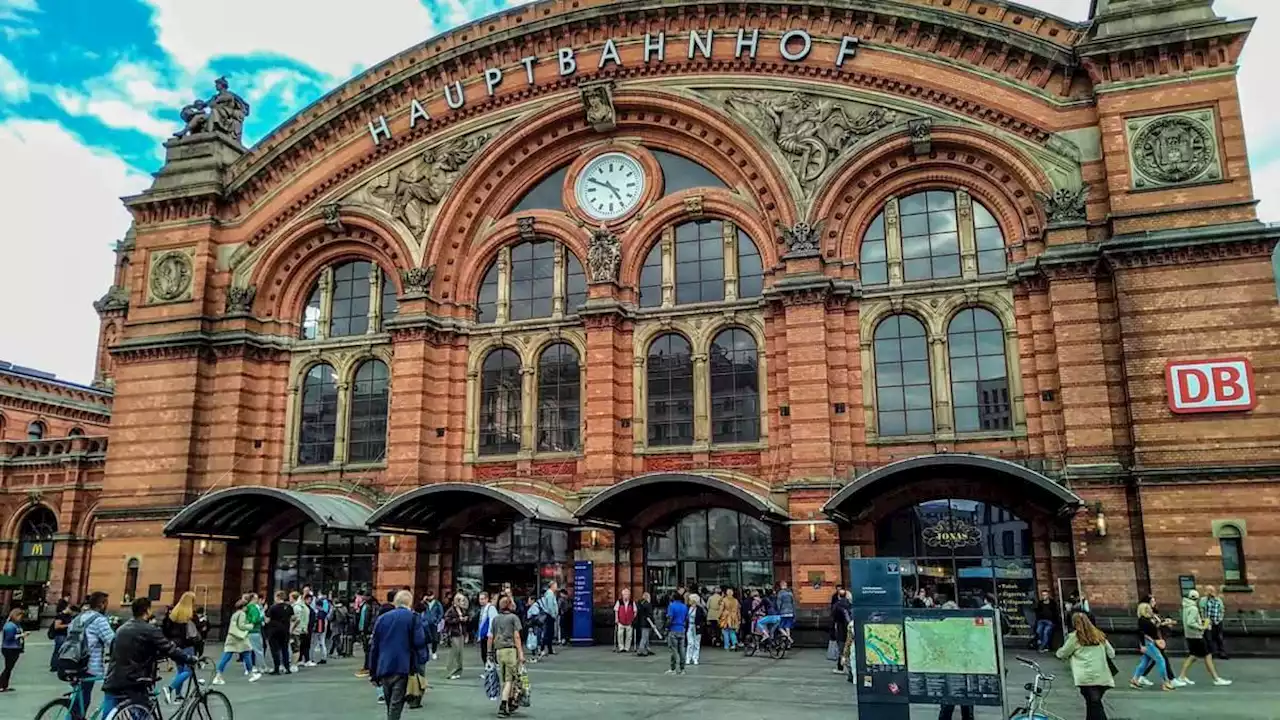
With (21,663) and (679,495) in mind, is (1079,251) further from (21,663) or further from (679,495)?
(21,663)

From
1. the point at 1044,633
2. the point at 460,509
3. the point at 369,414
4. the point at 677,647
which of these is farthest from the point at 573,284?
the point at 1044,633

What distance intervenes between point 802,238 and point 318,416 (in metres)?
17.7

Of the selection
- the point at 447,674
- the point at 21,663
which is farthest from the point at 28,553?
the point at 447,674

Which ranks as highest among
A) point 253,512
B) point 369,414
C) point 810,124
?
point 810,124

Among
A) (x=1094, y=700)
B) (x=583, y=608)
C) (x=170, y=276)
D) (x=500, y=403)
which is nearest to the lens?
(x=1094, y=700)

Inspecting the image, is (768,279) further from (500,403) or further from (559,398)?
(500,403)

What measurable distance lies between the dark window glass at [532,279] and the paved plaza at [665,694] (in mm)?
12655

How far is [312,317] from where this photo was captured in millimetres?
35094

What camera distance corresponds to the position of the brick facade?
80.2 feet

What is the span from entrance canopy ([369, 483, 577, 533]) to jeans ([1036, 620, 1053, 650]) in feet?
41.7

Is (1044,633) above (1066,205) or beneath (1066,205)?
beneath

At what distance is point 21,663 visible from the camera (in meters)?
25.9

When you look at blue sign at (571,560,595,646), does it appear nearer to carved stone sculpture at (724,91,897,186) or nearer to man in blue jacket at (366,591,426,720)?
carved stone sculpture at (724,91,897,186)

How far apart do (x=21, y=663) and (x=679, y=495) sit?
1827 centimetres
